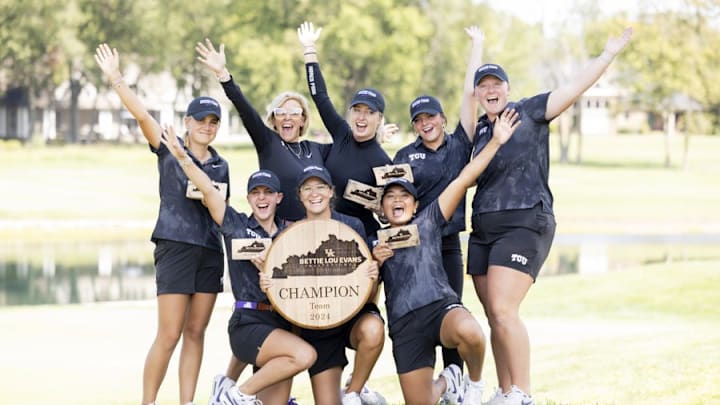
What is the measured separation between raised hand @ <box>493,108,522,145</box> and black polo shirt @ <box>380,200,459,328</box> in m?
0.55

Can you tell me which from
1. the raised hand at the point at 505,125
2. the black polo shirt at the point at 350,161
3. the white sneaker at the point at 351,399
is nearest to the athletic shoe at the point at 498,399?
the white sneaker at the point at 351,399

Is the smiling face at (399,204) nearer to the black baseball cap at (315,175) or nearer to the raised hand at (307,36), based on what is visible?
the black baseball cap at (315,175)

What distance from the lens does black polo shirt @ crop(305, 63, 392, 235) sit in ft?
22.8

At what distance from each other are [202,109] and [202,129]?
0.12 m

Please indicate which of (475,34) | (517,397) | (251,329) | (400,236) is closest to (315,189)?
(400,236)

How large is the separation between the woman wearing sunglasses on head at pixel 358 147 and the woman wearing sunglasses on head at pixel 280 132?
0.53 ft

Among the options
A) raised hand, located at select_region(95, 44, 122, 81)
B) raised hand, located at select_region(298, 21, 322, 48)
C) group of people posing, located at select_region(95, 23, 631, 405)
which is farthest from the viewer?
raised hand, located at select_region(298, 21, 322, 48)

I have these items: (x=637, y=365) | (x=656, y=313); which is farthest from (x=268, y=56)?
(x=637, y=365)

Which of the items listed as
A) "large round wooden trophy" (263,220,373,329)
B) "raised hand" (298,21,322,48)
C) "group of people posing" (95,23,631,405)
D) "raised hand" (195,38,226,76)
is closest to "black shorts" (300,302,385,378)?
"group of people posing" (95,23,631,405)

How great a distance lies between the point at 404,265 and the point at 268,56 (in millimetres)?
48650

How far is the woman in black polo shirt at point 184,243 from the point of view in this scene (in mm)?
6730

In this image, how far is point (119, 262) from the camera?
26.4 m

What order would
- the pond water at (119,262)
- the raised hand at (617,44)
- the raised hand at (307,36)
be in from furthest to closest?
the pond water at (119,262) < the raised hand at (307,36) < the raised hand at (617,44)

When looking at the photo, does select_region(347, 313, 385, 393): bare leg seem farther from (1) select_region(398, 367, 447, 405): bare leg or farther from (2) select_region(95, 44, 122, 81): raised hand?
(2) select_region(95, 44, 122, 81): raised hand
